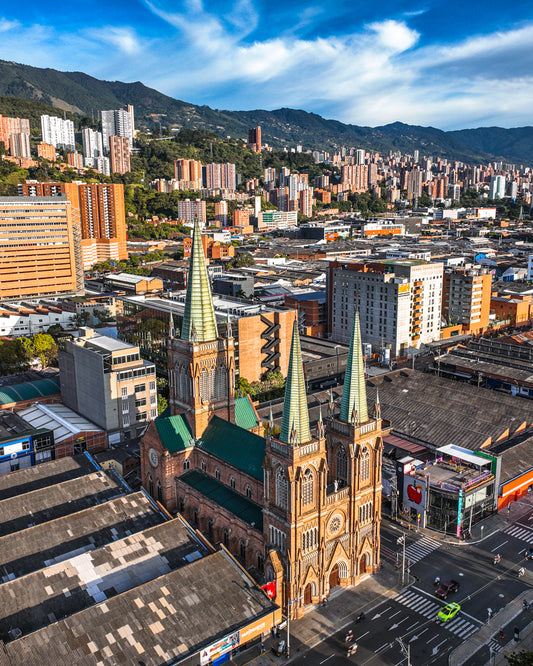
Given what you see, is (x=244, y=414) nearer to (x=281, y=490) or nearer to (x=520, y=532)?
(x=281, y=490)

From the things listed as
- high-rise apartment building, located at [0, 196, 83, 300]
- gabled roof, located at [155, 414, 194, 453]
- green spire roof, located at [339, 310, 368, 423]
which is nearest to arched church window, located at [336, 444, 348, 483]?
green spire roof, located at [339, 310, 368, 423]

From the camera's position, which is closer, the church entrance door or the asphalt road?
the asphalt road

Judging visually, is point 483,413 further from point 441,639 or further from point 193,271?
point 193,271

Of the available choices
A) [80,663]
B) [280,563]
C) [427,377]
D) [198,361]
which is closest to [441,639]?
[280,563]

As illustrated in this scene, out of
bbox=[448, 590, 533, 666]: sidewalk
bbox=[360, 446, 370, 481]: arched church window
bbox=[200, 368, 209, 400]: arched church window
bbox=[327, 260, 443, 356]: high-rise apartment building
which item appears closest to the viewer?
bbox=[448, 590, 533, 666]: sidewalk

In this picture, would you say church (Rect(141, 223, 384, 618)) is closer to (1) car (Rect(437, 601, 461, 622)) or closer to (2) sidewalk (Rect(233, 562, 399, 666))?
(2) sidewalk (Rect(233, 562, 399, 666))

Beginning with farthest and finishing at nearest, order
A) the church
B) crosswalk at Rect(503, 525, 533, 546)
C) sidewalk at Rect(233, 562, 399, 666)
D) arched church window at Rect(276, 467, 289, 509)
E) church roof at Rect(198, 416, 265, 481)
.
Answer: crosswalk at Rect(503, 525, 533, 546)
church roof at Rect(198, 416, 265, 481)
the church
arched church window at Rect(276, 467, 289, 509)
sidewalk at Rect(233, 562, 399, 666)
